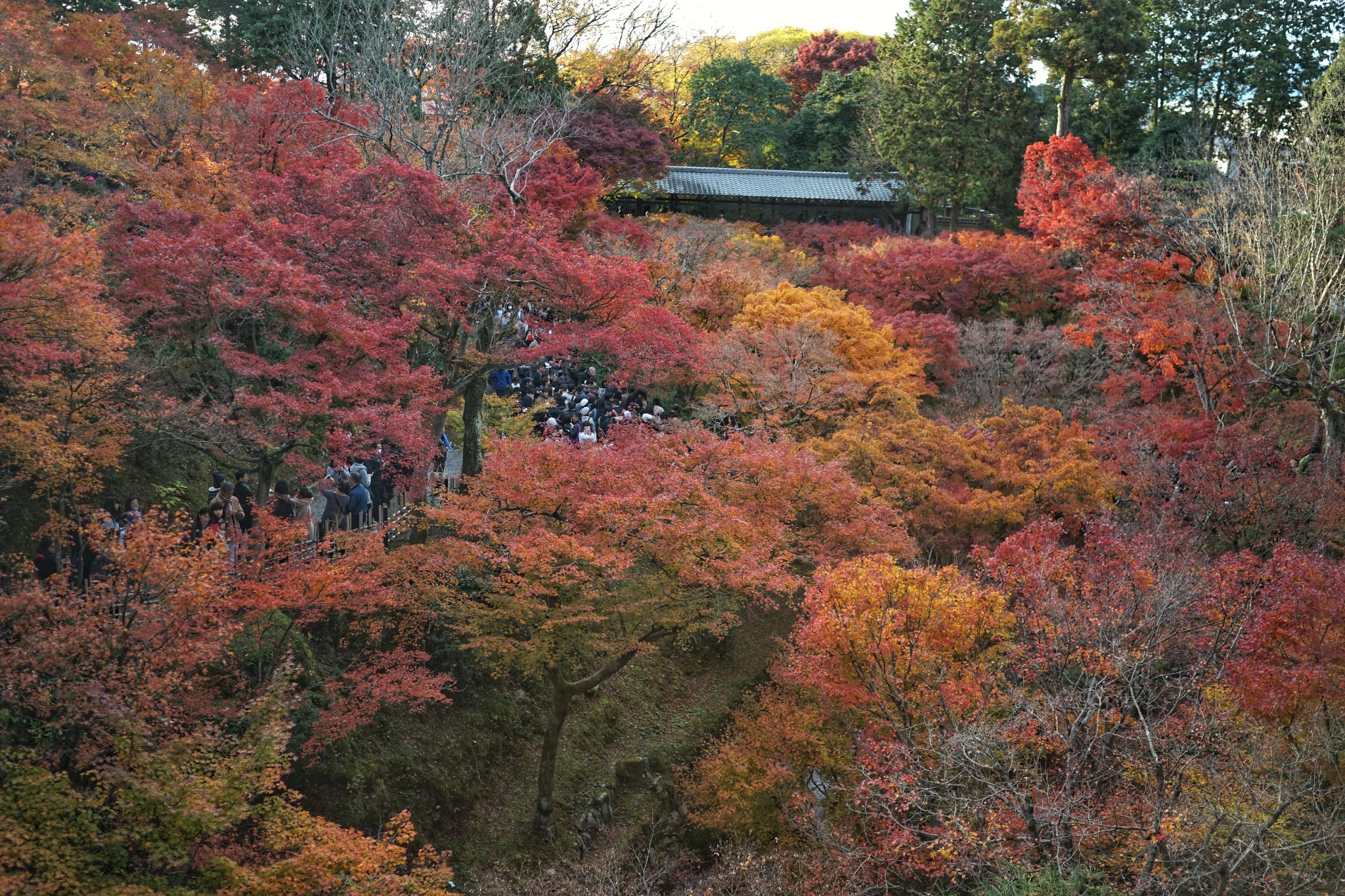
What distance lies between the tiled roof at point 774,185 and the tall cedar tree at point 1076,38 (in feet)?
26.8

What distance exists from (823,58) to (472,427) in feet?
136

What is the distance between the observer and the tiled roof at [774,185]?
40844 mm

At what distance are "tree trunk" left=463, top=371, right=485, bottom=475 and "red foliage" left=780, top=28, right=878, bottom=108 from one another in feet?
127

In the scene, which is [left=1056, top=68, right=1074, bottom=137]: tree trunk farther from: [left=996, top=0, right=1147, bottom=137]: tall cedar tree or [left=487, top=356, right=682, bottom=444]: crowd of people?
[left=487, top=356, right=682, bottom=444]: crowd of people

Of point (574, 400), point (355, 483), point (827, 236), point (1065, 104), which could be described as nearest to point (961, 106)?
point (1065, 104)

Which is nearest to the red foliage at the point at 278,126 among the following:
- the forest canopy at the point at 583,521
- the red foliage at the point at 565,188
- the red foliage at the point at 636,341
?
the forest canopy at the point at 583,521

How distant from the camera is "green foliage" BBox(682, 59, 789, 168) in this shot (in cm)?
4581

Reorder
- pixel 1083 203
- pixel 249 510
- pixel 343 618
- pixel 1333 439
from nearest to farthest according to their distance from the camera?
pixel 249 510 → pixel 343 618 → pixel 1333 439 → pixel 1083 203

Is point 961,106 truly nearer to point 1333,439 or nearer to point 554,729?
point 1333,439

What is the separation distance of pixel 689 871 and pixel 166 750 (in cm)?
888

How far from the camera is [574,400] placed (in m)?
22.9

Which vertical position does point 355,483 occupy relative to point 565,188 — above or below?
below

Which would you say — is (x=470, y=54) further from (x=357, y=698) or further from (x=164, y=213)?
(x=357, y=698)

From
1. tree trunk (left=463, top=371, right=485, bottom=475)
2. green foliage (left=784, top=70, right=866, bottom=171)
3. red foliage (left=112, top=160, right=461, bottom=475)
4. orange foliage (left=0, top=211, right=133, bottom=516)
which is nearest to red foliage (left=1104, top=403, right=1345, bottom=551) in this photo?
tree trunk (left=463, top=371, right=485, bottom=475)
